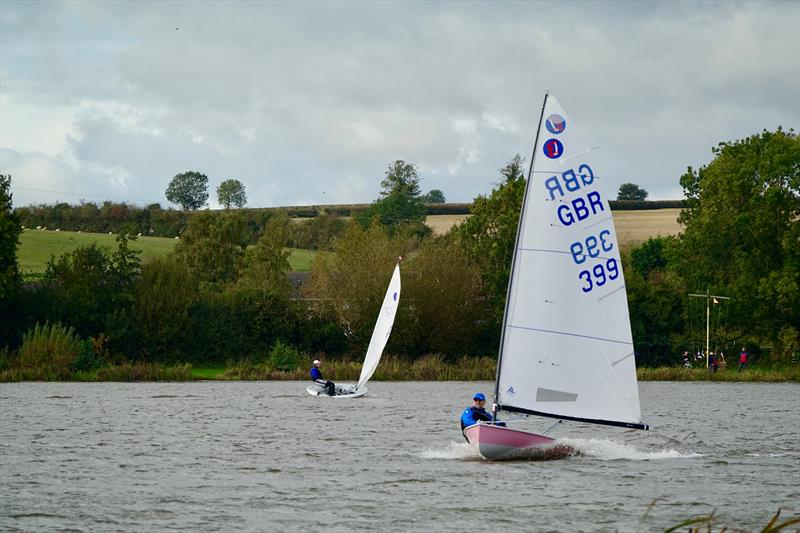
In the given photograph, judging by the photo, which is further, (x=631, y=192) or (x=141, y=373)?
(x=631, y=192)

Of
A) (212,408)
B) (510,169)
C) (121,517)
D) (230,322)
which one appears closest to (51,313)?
(230,322)

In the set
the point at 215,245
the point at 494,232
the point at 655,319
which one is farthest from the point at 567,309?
the point at 215,245

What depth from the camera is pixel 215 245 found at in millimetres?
102125

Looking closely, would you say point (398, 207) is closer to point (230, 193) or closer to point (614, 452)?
point (230, 193)

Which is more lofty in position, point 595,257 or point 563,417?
point 595,257

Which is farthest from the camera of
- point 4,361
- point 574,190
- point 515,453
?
point 4,361

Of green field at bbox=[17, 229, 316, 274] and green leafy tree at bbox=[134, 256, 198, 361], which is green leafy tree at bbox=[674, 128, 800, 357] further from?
green field at bbox=[17, 229, 316, 274]

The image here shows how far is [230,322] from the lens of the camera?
72.9 m

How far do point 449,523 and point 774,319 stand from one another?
207ft

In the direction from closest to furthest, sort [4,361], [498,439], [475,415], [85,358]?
[498,439] → [475,415] → [4,361] → [85,358]

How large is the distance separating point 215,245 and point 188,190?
87.4 m

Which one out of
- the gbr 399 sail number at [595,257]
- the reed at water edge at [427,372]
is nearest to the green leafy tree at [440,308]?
the reed at water edge at [427,372]

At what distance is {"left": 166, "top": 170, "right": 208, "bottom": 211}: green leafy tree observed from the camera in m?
187

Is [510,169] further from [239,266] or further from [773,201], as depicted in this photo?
[773,201]
